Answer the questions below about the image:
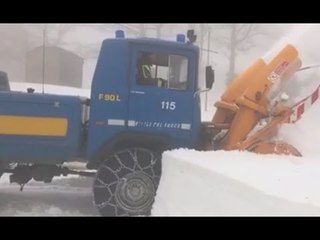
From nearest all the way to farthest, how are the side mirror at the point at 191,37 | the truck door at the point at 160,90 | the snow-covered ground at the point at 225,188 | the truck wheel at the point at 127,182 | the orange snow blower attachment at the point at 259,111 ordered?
the snow-covered ground at the point at 225,188 < the truck wheel at the point at 127,182 < the truck door at the point at 160,90 < the side mirror at the point at 191,37 < the orange snow blower attachment at the point at 259,111

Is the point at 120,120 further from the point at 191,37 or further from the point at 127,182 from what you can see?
the point at 191,37

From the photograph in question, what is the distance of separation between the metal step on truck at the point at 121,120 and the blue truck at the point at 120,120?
1 cm

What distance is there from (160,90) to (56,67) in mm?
21258

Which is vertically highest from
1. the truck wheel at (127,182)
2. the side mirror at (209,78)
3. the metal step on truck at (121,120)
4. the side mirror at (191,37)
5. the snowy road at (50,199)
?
the side mirror at (191,37)

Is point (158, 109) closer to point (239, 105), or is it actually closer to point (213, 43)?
point (239, 105)

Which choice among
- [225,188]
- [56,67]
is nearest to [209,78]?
[225,188]

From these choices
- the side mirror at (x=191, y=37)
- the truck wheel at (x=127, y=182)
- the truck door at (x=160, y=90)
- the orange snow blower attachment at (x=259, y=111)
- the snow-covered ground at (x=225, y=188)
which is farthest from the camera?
the orange snow blower attachment at (x=259, y=111)

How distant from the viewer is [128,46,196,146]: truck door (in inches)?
262

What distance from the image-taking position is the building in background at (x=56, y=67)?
26.3 metres

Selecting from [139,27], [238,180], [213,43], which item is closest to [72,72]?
[139,27]

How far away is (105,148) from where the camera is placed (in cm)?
671

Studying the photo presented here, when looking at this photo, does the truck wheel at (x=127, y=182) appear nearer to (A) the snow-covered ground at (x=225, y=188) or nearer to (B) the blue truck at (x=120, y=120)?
(B) the blue truck at (x=120, y=120)

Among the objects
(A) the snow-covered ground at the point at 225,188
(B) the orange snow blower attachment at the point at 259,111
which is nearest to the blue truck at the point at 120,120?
(A) the snow-covered ground at the point at 225,188

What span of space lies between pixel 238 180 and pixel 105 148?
2387 mm
